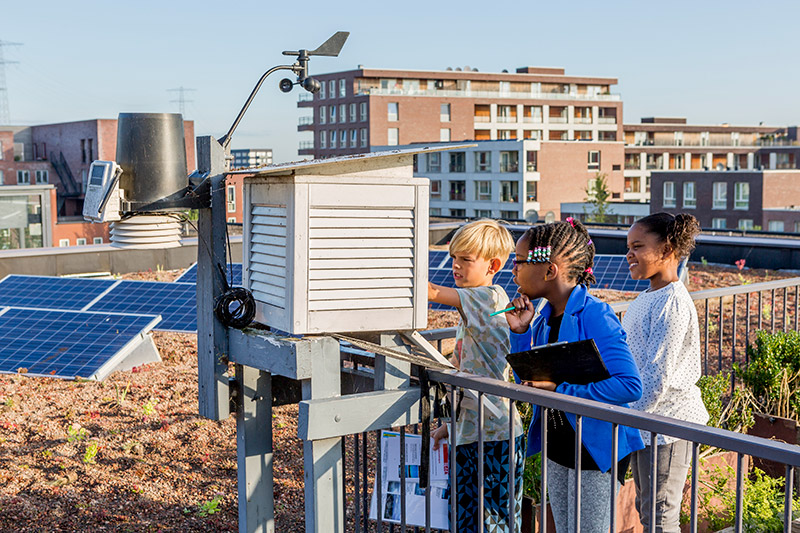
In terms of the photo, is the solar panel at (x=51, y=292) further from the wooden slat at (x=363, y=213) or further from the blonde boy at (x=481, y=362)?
the wooden slat at (x=363, y=213)

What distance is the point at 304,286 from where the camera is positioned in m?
3.12

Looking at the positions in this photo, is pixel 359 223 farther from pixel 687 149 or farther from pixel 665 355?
pixel 687 149

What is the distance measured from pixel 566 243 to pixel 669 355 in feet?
2.22

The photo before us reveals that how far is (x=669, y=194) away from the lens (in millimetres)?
74125

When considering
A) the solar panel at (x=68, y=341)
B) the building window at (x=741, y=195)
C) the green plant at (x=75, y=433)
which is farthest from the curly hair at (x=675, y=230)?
the building window at (x=741, y=195)

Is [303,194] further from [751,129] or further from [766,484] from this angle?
[751,129]

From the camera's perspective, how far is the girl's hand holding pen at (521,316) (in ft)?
10.7

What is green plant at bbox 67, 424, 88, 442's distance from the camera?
6.00 meters

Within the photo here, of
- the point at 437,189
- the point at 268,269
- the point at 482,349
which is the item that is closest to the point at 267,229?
the point at 268,269

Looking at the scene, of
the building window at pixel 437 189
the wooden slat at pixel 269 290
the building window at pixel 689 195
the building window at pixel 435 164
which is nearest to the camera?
the wooden slat at pixel 269 290

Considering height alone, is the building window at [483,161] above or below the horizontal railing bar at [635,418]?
above

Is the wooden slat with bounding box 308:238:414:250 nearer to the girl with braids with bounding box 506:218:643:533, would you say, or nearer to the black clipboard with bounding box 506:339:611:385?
the girl with braids with bounding box 506:218:643:533

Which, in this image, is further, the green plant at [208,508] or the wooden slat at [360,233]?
the green plant at [208,508]

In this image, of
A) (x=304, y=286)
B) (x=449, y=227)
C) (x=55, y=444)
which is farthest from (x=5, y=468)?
(x=449, y=227)
